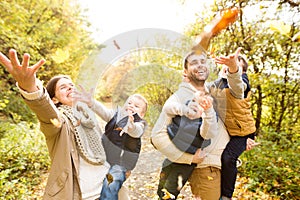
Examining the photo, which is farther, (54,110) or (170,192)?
(170,192)

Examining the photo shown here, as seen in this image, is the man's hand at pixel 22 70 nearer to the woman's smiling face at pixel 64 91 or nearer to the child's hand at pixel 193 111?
the woman's smiling face at pixel 64 91

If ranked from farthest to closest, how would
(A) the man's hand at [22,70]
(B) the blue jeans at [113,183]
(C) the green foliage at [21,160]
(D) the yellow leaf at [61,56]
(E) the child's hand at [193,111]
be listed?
(C) the green foliage at [21,160] < (D) the yellow leaf at [61,56] < (B) the blue jeans at [113,183] < (E) the child's hand at [193,111] < (A) the man's hand at [22,70]

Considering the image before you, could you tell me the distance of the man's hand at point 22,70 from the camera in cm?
131

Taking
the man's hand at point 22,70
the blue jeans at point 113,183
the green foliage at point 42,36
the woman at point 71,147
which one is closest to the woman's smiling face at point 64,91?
the woman at point 71,147

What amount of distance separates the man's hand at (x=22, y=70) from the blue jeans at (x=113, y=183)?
2.20 feet

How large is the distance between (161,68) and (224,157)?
751 mm

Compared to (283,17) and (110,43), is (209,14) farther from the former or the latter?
(110,43)

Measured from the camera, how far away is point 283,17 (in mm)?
4812

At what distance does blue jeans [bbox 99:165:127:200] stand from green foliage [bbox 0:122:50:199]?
2.56 m

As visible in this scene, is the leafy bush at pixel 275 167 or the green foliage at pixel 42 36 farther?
the green foliage at pixel 42 36

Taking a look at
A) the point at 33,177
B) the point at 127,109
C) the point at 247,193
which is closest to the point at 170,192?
the point at 127,109

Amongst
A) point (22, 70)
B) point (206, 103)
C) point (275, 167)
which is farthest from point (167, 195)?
point (275, 167)

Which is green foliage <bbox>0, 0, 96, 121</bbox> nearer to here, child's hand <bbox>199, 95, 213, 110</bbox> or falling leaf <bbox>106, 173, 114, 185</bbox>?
falling leaf <bbox>106, 173, 114, 185</bbox>

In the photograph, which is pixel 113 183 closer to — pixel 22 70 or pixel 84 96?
pixel 84 96
